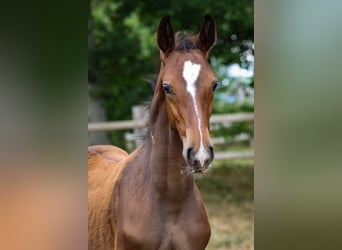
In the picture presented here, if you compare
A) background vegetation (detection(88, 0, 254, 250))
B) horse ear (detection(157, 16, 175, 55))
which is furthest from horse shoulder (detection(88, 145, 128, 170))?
background vegetation (detection(88, 0, 254, 250))

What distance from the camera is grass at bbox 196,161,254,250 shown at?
14.5 feet

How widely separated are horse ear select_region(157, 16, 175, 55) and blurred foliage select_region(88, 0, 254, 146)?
2759 millimetres

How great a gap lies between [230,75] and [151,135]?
5998 mm

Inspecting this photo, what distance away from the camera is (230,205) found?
583cm

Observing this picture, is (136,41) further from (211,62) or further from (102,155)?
(102,155)

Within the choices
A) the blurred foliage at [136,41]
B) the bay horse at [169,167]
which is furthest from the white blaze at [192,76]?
the blurred foliage at [136,41]

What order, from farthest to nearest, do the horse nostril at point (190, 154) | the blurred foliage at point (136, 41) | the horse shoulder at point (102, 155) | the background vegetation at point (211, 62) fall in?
the blurred foliage at point (136, 41) < the background vegetation at point (211, 62) < the horse shoulder at point (102, 155) < the horse nostril at point (190, 154)

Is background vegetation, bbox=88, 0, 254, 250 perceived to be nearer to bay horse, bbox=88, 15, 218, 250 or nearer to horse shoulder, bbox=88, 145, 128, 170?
horse shoulder, bbox=88, 145, 128, 170

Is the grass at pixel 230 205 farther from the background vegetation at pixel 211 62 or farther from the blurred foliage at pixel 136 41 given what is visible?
the blurred foliage at pixel 136 41

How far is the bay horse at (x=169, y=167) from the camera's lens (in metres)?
1.78

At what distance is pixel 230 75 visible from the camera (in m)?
7.95
